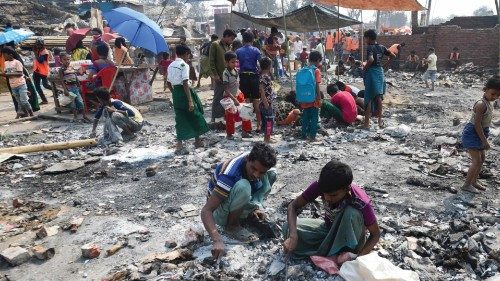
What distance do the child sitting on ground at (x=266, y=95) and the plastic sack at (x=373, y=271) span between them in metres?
3.83

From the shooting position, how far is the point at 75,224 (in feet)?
12.5

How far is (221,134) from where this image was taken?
22.6ft

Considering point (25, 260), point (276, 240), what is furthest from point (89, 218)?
point (276, 240)

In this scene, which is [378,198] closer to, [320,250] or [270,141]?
[320,250]

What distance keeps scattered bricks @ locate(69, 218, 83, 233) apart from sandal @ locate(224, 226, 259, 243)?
4.85 ft

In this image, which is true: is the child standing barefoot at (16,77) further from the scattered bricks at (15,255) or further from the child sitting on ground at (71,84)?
the scattered bricks at (15,255)

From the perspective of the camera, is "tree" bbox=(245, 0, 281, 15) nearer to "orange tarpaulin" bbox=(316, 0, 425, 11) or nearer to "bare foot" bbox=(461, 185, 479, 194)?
"orange tarpaulin" bbox=(316, 0, 425, 11)

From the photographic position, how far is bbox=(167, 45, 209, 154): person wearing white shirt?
5.51m

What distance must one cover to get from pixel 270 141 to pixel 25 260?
3.86 meters

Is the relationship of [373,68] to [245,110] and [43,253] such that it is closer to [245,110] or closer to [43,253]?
[245,110]

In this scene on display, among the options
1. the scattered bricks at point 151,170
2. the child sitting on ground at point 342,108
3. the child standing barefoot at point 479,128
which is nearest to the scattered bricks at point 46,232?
the scattered bricks at point 151,170

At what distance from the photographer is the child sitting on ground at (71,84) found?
775 centimetres

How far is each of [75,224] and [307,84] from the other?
12.0 ft

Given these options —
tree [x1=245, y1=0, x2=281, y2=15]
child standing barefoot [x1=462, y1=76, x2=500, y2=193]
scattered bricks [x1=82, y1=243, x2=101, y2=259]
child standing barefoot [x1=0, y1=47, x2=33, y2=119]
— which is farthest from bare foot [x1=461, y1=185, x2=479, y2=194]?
tree [x1=245, y1=0, x2=281, y2=15]
